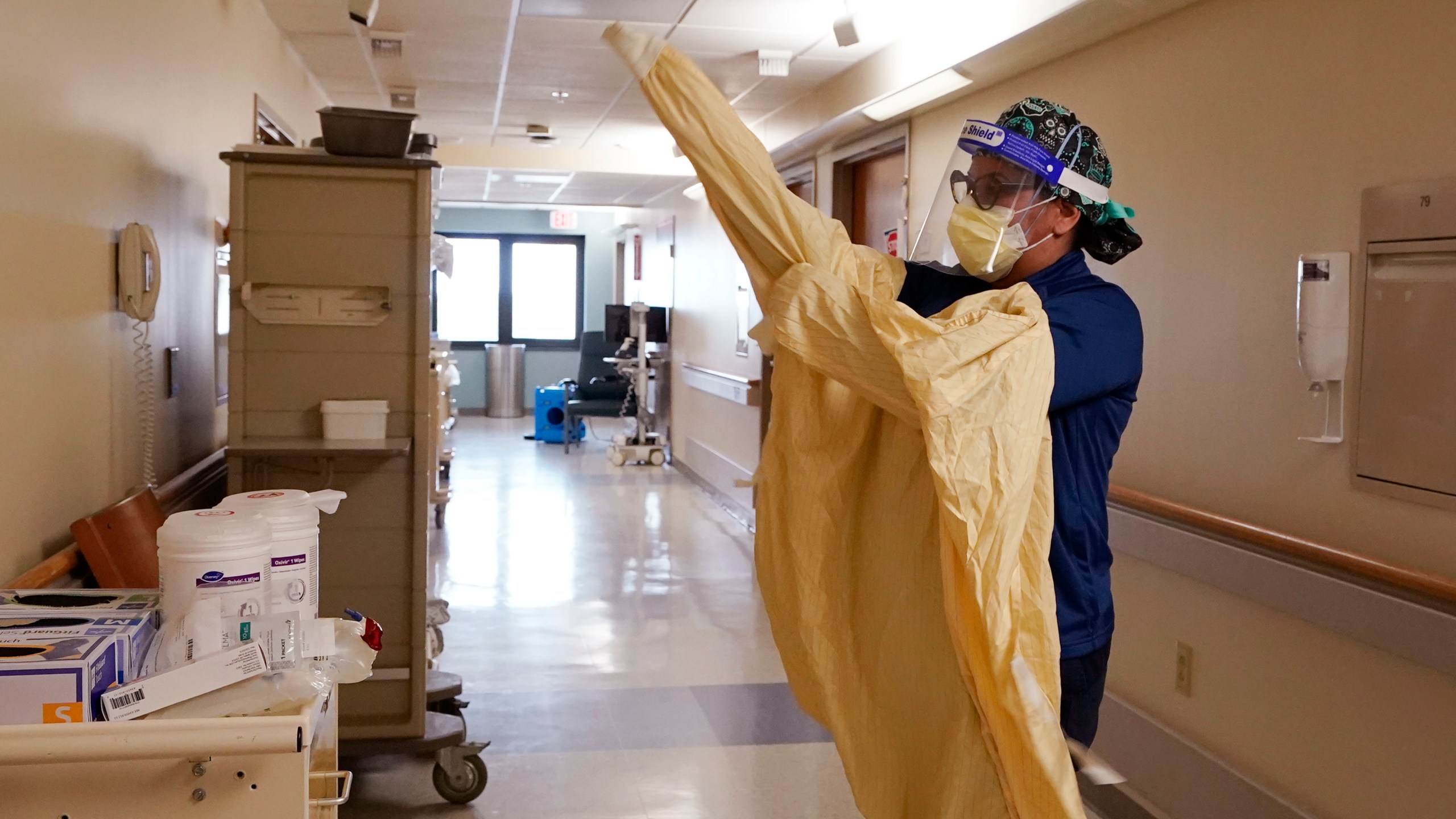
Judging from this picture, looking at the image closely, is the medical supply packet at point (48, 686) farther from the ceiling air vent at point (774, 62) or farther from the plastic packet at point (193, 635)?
the ceiling air vent at point (774, 62)

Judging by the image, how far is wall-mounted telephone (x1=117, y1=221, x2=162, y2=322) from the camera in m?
2.65

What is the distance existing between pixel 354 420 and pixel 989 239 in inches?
75.0

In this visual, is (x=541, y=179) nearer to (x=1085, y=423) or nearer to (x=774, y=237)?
(x=774, y=237)

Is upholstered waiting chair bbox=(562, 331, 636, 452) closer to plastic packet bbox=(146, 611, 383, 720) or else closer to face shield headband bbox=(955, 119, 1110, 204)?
plastic packet bbox=(146, 611, 383, 720)

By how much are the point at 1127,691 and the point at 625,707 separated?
1593mm

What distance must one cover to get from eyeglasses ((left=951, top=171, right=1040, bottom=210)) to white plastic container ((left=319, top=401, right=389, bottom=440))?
1.84m

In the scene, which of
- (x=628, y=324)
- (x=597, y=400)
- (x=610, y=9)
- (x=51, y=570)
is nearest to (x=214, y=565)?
(x=51, y=570)

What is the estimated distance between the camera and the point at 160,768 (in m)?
1.30

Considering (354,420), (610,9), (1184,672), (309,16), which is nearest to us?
(354,420)

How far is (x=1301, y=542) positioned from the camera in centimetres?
254

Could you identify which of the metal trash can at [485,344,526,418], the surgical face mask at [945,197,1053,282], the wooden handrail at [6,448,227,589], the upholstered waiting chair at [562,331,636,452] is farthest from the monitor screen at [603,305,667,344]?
the surgical face mask at [945,197,1053,282]

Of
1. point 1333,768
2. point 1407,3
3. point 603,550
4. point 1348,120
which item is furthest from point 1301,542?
point 603,550

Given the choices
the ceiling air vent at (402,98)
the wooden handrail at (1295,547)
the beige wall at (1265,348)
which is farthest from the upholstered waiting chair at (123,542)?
the ceiling air vent at (402,98)

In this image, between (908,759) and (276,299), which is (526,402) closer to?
(276,299)
